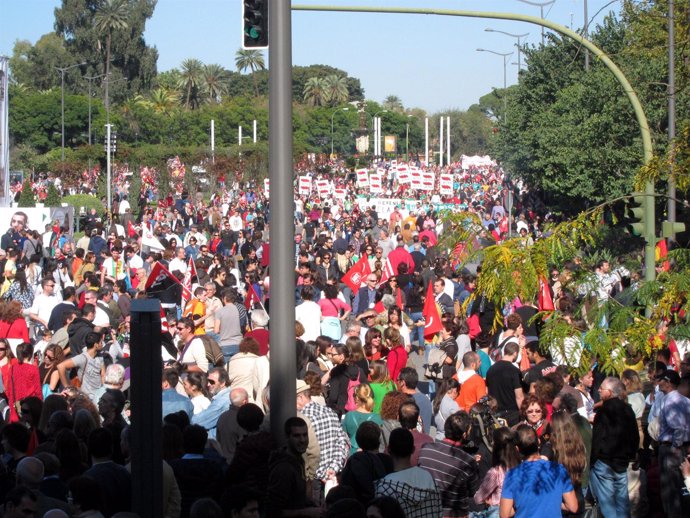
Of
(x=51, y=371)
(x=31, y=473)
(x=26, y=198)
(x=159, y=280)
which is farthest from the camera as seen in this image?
(x=26, y=198)

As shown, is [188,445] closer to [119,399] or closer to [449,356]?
[119,399]

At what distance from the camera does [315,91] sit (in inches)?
5344

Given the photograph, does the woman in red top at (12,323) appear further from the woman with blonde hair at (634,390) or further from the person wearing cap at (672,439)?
the person wearing cap at (672,439)

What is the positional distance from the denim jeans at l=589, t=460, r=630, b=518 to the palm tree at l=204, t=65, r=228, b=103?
386ft

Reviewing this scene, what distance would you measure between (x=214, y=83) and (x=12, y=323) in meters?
114

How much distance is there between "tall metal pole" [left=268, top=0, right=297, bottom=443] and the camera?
7.60 metres

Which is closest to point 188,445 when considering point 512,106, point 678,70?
point 678,70

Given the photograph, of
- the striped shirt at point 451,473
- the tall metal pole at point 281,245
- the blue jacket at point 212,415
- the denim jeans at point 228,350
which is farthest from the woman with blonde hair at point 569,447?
the denim jeans at point 228,350

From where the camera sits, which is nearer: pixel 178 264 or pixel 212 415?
pixel 212 415

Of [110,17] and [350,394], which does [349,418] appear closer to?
[350,394]

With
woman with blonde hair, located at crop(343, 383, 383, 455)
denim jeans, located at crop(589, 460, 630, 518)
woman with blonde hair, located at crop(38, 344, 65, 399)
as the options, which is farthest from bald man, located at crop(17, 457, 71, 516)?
woman with blonde hair, located at crop(38, 344, 65, 399)

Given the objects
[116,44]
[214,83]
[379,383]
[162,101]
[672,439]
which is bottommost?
[672,439]

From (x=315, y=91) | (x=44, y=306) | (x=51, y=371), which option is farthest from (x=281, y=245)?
(x=315, y=91)

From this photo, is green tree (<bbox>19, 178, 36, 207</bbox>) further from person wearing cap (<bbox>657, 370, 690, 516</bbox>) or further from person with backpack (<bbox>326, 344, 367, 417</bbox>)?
person wearing cap (<bbox>657, 370, 690, 516</bbox>)
